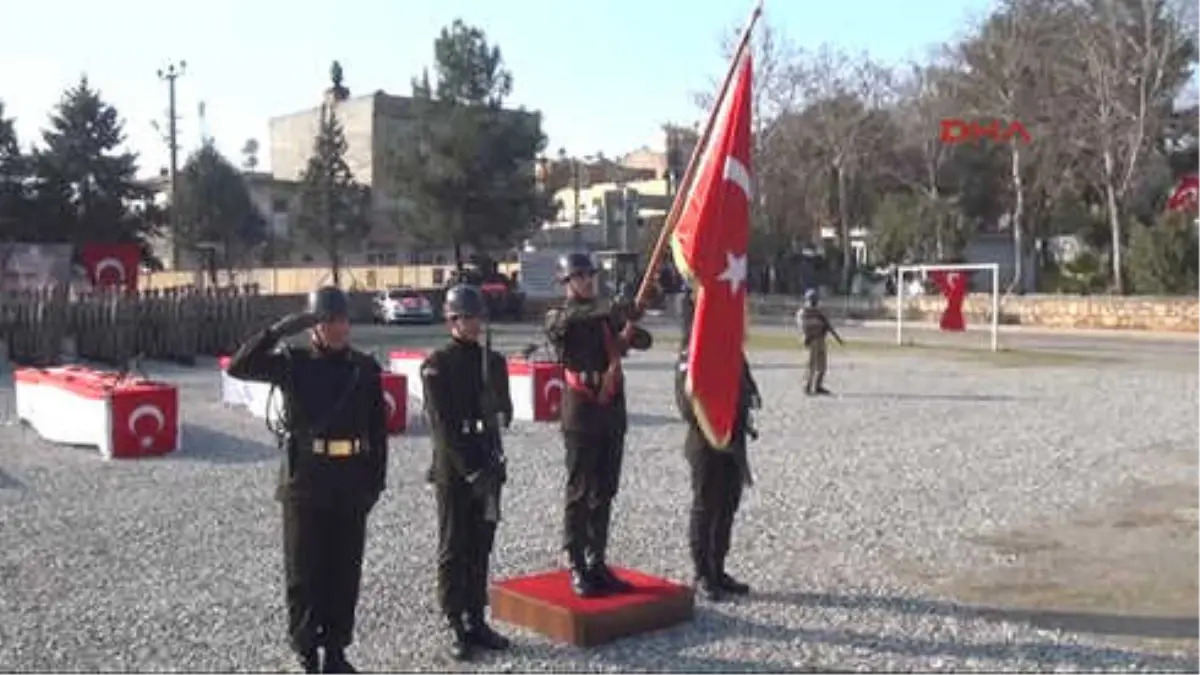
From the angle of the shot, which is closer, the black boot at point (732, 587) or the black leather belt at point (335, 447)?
the black leather belt at point (335, 447)

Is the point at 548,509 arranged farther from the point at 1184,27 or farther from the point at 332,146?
the point at 332,146

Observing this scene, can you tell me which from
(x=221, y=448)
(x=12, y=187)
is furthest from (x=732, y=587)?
(x=12, y=187)

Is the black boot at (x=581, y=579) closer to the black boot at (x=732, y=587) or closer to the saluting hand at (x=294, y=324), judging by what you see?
the black boot at (x=732, y=587)

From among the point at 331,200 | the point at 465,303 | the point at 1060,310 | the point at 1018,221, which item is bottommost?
the point at 1060,310

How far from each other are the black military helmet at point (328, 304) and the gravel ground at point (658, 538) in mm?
1779

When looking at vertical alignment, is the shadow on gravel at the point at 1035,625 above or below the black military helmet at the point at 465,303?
below

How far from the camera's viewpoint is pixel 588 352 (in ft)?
24.5

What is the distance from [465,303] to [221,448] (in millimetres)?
9358

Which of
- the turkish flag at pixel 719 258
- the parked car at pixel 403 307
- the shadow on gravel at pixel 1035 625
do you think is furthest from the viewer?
the parked car at pixel 403 307

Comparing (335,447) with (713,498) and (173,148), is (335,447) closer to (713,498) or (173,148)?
(713,498)

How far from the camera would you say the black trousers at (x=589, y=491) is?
7.43m

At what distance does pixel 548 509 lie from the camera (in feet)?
36.8

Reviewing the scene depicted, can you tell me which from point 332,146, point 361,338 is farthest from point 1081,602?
point 332,146

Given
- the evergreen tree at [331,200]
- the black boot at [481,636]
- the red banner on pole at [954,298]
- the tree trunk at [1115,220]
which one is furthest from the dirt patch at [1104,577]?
the evergreen tree at [331,200]
